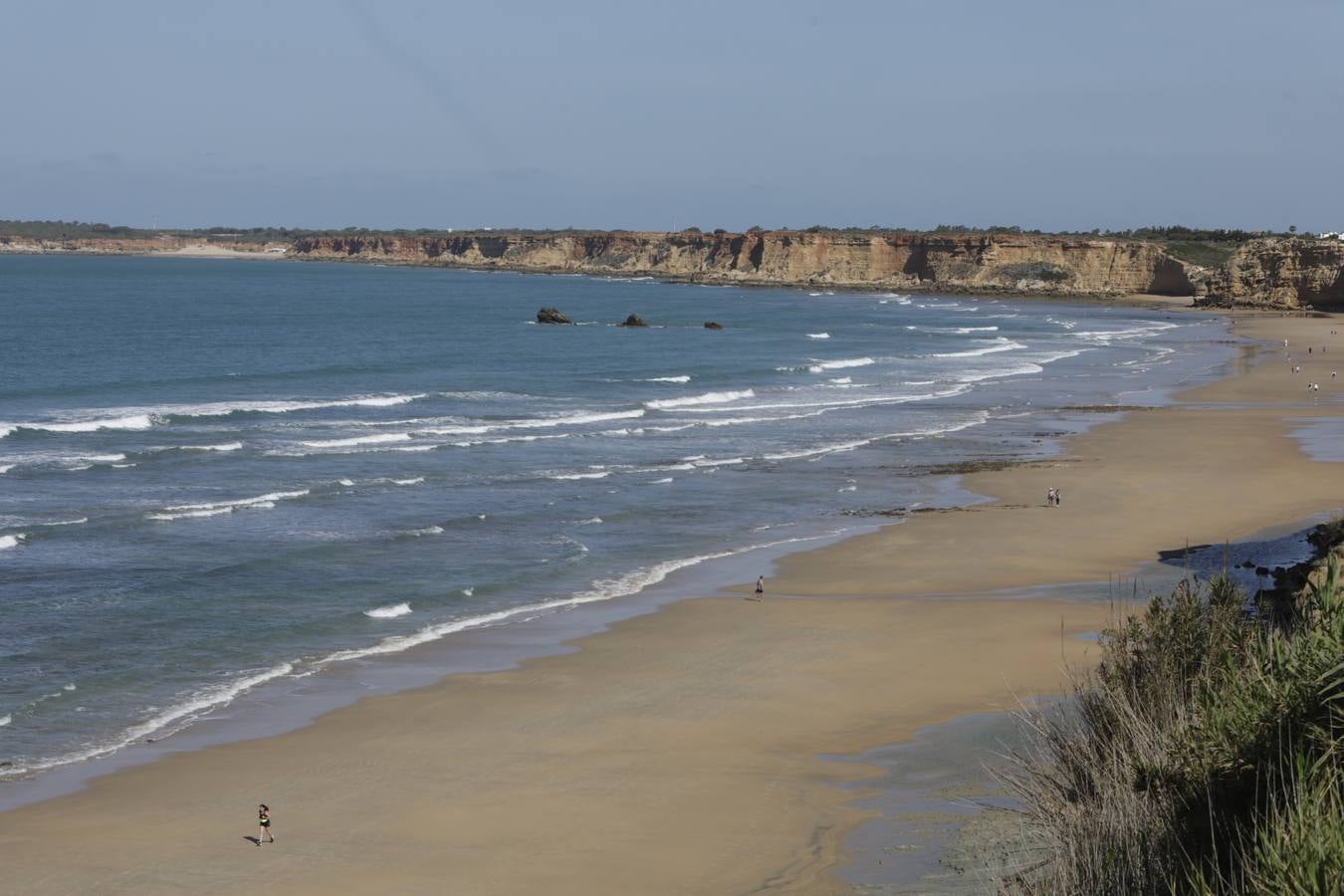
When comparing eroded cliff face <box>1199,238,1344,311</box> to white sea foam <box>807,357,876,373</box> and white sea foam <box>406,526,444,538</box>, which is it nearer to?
white sea foam <box>807,357,876,373</box>

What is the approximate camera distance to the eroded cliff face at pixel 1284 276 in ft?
403

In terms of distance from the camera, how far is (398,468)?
42.2m

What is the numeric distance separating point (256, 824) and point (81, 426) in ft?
119

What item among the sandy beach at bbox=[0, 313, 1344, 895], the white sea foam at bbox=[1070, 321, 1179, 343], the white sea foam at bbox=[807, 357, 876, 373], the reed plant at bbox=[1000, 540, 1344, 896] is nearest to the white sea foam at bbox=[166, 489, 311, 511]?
the sandy beach at bbox=[0, 313, 1344, 895]

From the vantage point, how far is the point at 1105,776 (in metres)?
9.71

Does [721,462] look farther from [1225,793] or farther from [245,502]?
[1225,793]

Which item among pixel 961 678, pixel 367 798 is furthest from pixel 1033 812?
pixel 961 678

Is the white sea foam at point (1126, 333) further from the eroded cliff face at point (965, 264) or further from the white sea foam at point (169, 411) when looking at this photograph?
the white sea foam at point (169, 411)

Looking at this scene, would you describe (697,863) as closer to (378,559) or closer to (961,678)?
(961,678)

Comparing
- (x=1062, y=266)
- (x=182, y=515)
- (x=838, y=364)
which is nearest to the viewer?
(x=182, y=515)

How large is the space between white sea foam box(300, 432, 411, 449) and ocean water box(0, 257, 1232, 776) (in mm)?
284

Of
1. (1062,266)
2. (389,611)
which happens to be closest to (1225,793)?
(389,611)

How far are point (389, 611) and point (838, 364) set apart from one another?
55978 millimetres

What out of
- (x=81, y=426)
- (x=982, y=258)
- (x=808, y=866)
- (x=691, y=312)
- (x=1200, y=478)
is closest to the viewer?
(x=808, y=866)
